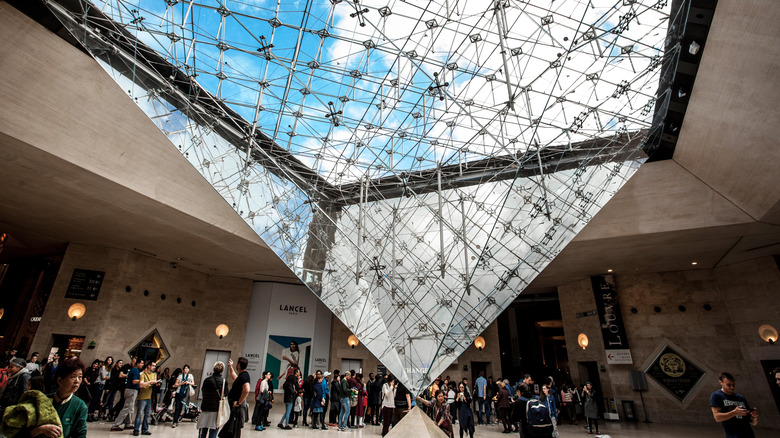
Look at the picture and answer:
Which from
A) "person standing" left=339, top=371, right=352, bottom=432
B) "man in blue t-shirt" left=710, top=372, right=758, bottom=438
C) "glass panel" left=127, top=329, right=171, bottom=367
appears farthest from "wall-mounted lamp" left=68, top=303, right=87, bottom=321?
"man in blue t-shirt" left=710, top=372, right=758, bottom=438

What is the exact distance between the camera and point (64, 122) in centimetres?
742

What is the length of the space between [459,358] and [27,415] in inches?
→ 598

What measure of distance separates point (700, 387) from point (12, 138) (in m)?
18.2

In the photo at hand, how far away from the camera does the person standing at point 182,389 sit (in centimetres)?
755

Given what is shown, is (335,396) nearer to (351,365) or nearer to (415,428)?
(415,428)

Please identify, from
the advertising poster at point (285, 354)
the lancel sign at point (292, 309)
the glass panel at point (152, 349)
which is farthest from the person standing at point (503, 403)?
the glass panel at point (152, 349)

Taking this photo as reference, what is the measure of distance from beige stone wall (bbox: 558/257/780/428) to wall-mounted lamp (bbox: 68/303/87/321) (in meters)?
16.2

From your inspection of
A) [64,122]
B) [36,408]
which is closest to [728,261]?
[36,408]

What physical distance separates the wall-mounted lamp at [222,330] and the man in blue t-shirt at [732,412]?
1482 centimetres

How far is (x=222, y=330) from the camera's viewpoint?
589 inches

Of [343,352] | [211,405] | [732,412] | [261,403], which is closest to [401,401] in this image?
[261,403]

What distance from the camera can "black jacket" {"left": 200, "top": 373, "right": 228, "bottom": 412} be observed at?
423 cm

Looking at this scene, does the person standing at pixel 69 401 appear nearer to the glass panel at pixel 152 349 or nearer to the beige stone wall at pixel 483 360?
the glass panel at pixel 152 349

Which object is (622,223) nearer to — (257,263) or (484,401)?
(484,401)
